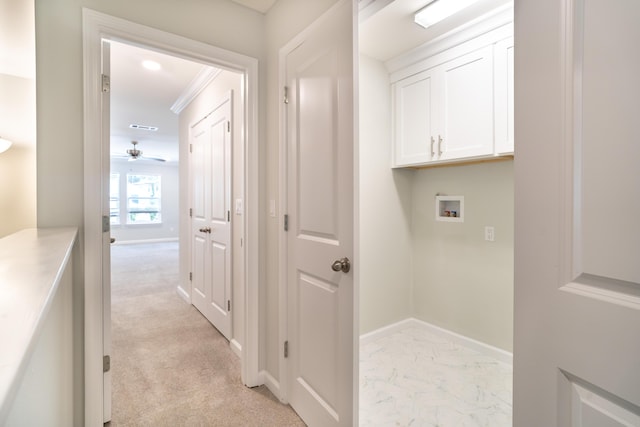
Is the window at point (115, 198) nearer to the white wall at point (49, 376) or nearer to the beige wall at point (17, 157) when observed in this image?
the beige wall at point (17, 157)

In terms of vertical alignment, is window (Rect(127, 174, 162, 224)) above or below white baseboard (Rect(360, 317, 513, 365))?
above

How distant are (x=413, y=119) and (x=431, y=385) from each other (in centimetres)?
210

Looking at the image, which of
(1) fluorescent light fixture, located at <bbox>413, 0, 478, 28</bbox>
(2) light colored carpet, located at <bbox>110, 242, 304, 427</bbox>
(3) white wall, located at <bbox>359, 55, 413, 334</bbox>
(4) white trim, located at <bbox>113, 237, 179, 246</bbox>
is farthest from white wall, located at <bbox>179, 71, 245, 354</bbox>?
(4) white trim, located at <bbox>113, 237, 179, 246</bbox>

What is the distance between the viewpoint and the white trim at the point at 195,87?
9.32 ft

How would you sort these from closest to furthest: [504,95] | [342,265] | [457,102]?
[342,265], [504,95], [457,102]

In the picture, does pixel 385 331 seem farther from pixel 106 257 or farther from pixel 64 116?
pixel 64 116

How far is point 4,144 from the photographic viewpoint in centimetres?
150

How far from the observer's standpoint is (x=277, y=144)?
191 cm

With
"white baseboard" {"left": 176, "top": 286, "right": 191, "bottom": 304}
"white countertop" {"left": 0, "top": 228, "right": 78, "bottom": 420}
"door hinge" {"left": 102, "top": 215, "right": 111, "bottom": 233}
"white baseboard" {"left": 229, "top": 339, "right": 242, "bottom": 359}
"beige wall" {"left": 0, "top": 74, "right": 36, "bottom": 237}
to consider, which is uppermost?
"beige wall" {"left": 0, "top": 74, "right": 36, "bottom": 237}

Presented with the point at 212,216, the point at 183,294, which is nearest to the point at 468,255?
the point at 212,216

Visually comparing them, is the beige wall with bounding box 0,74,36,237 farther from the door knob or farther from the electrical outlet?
the electrical outlet

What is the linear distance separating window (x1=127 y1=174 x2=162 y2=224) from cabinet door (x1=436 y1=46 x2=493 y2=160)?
9.41 meters

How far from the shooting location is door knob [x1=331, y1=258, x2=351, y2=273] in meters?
1.37

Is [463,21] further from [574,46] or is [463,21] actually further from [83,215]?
[83,215]
